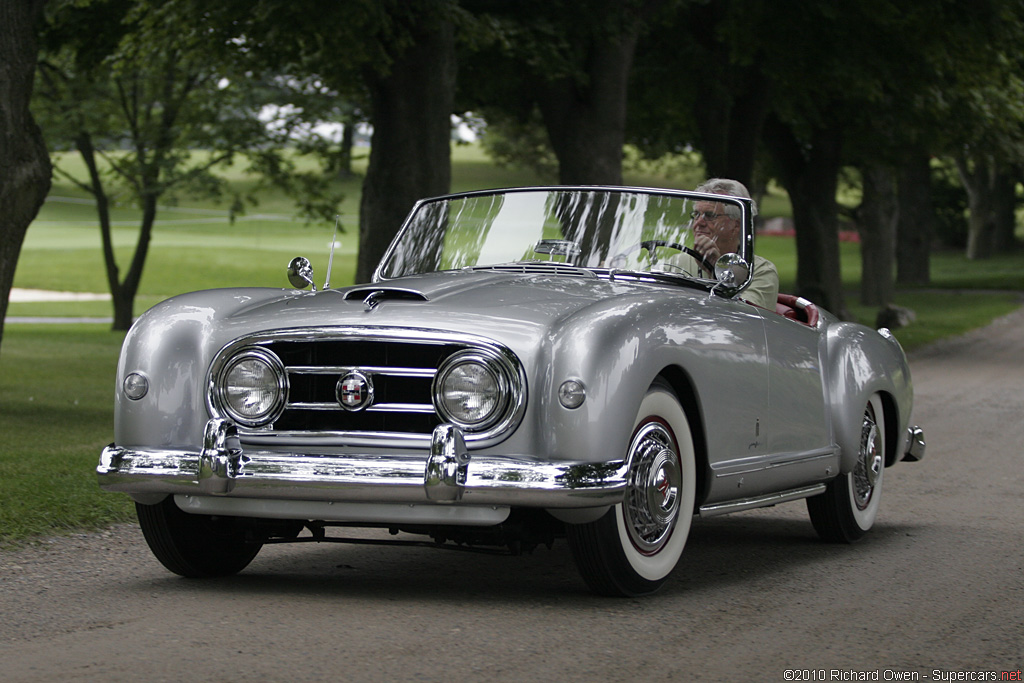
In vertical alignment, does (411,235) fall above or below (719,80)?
below

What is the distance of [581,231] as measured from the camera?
6285 mm

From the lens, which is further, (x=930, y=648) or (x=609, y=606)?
(x=609, y=606)

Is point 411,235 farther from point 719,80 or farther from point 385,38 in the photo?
point 719,80

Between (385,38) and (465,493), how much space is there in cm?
1008

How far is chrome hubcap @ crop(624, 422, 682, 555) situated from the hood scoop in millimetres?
977

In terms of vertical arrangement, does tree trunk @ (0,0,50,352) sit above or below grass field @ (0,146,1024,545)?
above

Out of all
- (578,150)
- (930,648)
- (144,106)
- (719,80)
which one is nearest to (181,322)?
(930,648)

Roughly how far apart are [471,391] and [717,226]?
76.7 inches

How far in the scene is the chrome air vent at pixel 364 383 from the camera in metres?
4.97

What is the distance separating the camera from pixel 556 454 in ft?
16.1

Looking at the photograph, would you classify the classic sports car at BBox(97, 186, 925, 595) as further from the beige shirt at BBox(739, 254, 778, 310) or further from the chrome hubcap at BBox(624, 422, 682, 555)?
the beige shirt at BBox(739, 254, 778, 310)

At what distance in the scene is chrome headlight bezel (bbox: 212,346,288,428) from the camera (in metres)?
5.23

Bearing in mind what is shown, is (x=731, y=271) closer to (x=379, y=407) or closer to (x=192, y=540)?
(x=379, y=407)

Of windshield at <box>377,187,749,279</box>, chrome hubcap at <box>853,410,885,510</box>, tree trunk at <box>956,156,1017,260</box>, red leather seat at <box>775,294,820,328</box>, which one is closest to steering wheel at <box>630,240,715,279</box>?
windshield at <box>377,187,749,279</box>
